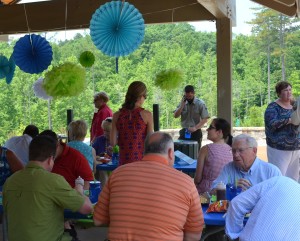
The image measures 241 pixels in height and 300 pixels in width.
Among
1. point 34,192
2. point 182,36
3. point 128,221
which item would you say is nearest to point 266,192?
point 128,221

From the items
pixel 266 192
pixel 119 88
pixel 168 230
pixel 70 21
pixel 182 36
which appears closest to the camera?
pixel 266 192

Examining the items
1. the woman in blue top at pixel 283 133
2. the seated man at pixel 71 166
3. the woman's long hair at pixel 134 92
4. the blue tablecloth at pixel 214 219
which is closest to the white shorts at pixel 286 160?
the woman in blue top at pixel 283 133

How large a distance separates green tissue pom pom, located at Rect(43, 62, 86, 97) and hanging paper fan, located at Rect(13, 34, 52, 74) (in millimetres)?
501

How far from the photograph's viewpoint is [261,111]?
15.3m

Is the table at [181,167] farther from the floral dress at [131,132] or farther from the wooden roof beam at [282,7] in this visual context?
the wooden roof beam at [282,7]

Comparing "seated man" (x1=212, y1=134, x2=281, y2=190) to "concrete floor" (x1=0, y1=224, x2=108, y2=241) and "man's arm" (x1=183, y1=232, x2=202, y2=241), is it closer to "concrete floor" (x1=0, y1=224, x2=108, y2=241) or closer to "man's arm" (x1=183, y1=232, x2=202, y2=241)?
"man's arm" (x1=183, y1=232, x2=202, y2=241)

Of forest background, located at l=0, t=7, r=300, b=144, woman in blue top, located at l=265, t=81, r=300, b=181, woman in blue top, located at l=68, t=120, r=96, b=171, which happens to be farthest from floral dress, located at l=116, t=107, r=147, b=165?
forest background, located at l=0, t=7, r=300, b=144

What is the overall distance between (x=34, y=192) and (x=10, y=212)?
0.63ft

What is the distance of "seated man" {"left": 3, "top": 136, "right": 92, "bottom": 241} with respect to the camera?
9.58 feet

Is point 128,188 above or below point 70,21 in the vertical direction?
below

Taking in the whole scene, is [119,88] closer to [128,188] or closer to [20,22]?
[20,22]

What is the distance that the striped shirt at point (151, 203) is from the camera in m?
2.50

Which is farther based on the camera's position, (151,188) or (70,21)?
(70,21)

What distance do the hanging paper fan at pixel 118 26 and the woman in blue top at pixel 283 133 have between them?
151 centimetres
